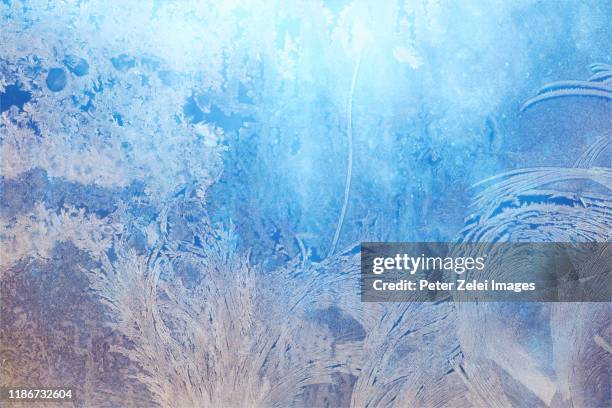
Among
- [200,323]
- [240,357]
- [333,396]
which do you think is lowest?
[333,396]

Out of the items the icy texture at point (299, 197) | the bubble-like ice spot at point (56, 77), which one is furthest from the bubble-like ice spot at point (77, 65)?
the icy texture at point (299, 197)

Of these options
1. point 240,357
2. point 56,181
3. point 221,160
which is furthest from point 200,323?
point 56,181

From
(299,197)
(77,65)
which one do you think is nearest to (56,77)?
(77,65)

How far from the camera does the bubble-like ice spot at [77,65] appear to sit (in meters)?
1.60

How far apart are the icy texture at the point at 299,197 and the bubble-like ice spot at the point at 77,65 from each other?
0.47 ft

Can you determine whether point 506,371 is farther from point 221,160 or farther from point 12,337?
point 12,337

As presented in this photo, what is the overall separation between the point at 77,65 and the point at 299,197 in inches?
34.6

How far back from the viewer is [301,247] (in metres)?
1.58

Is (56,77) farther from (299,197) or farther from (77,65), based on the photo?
(299,197)

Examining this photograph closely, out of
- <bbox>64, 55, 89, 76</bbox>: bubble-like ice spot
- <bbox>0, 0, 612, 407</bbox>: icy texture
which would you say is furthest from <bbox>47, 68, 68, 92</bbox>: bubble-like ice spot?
<bbox>0, 0, 612, 407</bbox>: icy texture

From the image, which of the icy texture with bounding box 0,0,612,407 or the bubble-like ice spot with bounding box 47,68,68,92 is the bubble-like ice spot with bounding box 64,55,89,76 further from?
the icy texture with bounding box 0,0,612,407

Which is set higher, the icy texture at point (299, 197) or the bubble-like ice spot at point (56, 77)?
the bubble-like ice spot at point (56, 77)

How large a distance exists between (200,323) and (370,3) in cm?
121

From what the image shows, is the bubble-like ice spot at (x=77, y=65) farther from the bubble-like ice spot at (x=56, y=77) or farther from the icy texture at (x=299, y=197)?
the icy texture at (x=299, y=197)
